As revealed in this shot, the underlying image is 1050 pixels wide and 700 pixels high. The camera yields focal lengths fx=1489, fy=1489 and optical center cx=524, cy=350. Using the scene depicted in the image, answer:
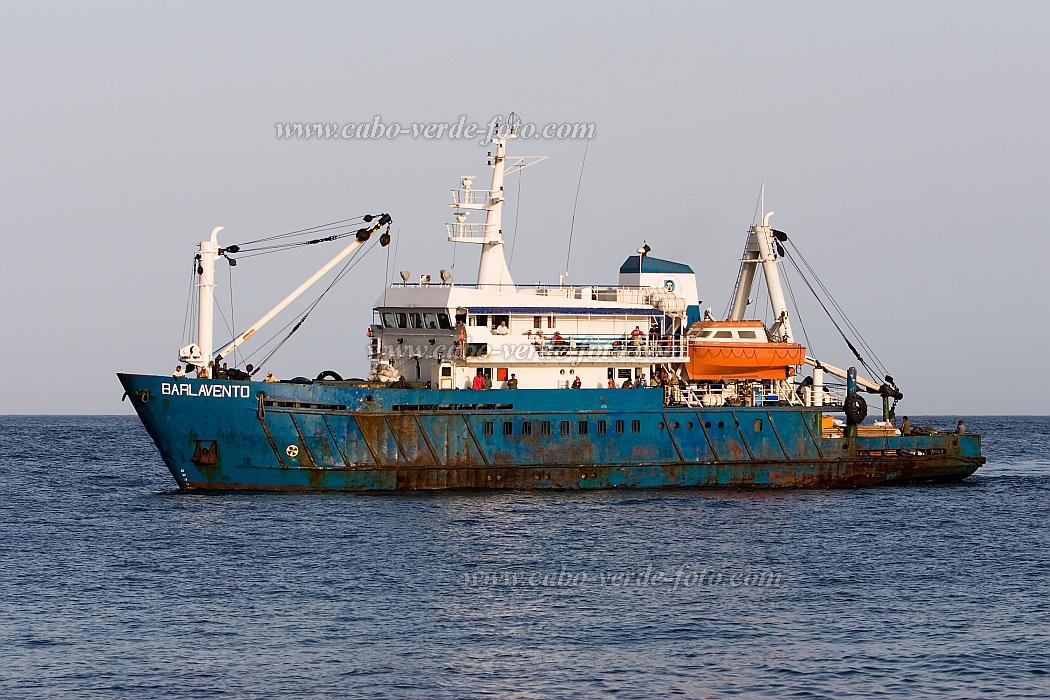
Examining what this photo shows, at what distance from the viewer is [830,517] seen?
4231 cm

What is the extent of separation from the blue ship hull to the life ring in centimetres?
74

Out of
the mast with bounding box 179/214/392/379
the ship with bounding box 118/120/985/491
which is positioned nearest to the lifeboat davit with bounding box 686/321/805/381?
the ship with bounding box 118/120/985/491

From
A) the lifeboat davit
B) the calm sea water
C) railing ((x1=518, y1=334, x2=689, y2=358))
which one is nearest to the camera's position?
the calm sea water

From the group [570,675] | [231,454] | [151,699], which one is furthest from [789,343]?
[151,699]

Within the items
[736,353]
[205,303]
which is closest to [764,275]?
[736,353]

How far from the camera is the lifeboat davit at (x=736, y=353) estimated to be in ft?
160

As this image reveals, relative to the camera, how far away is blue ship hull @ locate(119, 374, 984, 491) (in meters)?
42.5

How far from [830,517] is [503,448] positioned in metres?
9.79

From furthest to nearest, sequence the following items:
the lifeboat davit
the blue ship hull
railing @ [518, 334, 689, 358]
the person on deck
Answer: the lifeboat davit < the person on deck < railing @ [518, 334, 689, 358] < the blue ship hull

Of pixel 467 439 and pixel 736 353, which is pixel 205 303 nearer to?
pixel 467 439

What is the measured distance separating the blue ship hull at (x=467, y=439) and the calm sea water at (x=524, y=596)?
1.05 meters

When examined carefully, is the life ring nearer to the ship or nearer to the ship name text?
the ship

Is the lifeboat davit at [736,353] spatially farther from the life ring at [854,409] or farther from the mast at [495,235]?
the mast at [495,235]

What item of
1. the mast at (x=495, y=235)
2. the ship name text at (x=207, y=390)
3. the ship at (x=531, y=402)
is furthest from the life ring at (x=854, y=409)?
the ship name text at (x=207, y=390)
